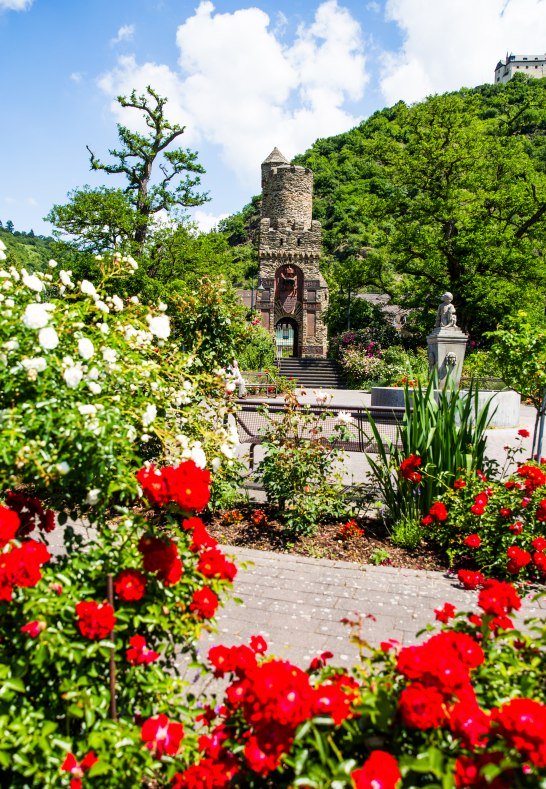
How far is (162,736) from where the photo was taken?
146 centimetres

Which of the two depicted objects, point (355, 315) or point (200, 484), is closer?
point (200, 484)

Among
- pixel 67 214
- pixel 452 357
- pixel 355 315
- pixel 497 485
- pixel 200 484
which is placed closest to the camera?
pixel 200 484

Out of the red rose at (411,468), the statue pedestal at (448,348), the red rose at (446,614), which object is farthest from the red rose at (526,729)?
the statue pedestal at (448,348)

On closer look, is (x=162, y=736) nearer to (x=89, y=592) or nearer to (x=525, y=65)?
(x=89, y=592)

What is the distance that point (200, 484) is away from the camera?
1779 millimetres

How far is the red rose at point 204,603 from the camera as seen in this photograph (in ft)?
5.82

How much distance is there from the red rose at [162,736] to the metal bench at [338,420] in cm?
336

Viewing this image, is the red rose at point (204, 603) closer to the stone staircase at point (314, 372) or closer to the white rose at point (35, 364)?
the white rose at point (35, 364)

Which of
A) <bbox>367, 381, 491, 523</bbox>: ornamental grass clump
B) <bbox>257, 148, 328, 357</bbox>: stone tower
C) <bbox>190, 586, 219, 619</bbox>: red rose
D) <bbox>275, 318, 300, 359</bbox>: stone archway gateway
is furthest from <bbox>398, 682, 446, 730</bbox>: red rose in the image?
<bbox>257, 148, 328, 357</bbox>: stone tower

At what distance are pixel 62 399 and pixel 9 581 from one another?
0.78 meters

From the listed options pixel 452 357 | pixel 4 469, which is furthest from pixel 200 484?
pixel 452 357

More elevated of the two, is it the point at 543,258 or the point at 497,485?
the point at 543,258

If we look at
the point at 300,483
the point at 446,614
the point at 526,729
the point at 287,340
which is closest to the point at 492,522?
the point at 300,483

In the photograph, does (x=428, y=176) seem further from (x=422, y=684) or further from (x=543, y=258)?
(x=422, y=684)
